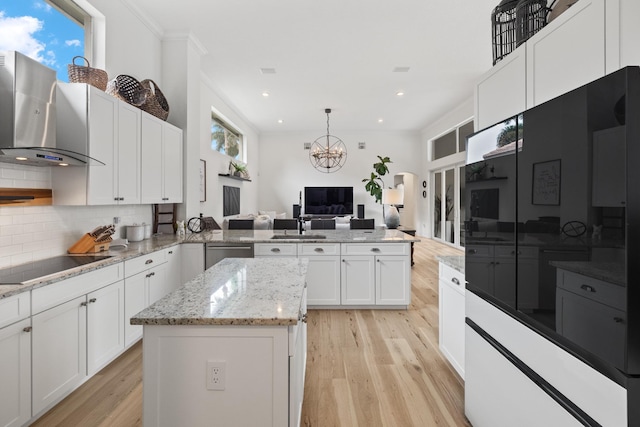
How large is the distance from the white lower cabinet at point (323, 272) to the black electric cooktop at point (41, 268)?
1932 mm

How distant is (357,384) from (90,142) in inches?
102

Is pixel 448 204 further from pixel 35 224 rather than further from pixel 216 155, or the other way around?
pixel 35 224

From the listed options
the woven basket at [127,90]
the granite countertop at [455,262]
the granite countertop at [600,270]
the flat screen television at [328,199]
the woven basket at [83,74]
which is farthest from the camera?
the flat screen television at [328,199]

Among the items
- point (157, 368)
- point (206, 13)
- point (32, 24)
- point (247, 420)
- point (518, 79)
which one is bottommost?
point (247, 420)

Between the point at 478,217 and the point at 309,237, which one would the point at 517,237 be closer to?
the point at 478,217

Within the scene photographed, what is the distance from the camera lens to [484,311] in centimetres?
164

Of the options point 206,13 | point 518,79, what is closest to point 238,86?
point 206,13

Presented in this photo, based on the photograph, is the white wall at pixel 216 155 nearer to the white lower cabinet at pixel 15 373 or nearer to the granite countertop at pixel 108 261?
the granite countertop at pixel 108 261

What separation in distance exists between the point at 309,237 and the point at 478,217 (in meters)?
2.42

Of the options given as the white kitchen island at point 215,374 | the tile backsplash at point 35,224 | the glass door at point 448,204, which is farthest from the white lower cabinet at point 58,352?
the glass door at point 448,204

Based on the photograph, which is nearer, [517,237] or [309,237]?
[517,237]

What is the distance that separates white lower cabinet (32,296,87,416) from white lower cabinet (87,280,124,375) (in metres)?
0.05

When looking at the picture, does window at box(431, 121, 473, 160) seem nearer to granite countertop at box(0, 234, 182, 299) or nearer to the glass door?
the glass door

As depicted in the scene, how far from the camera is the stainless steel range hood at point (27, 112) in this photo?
6.23 feet
